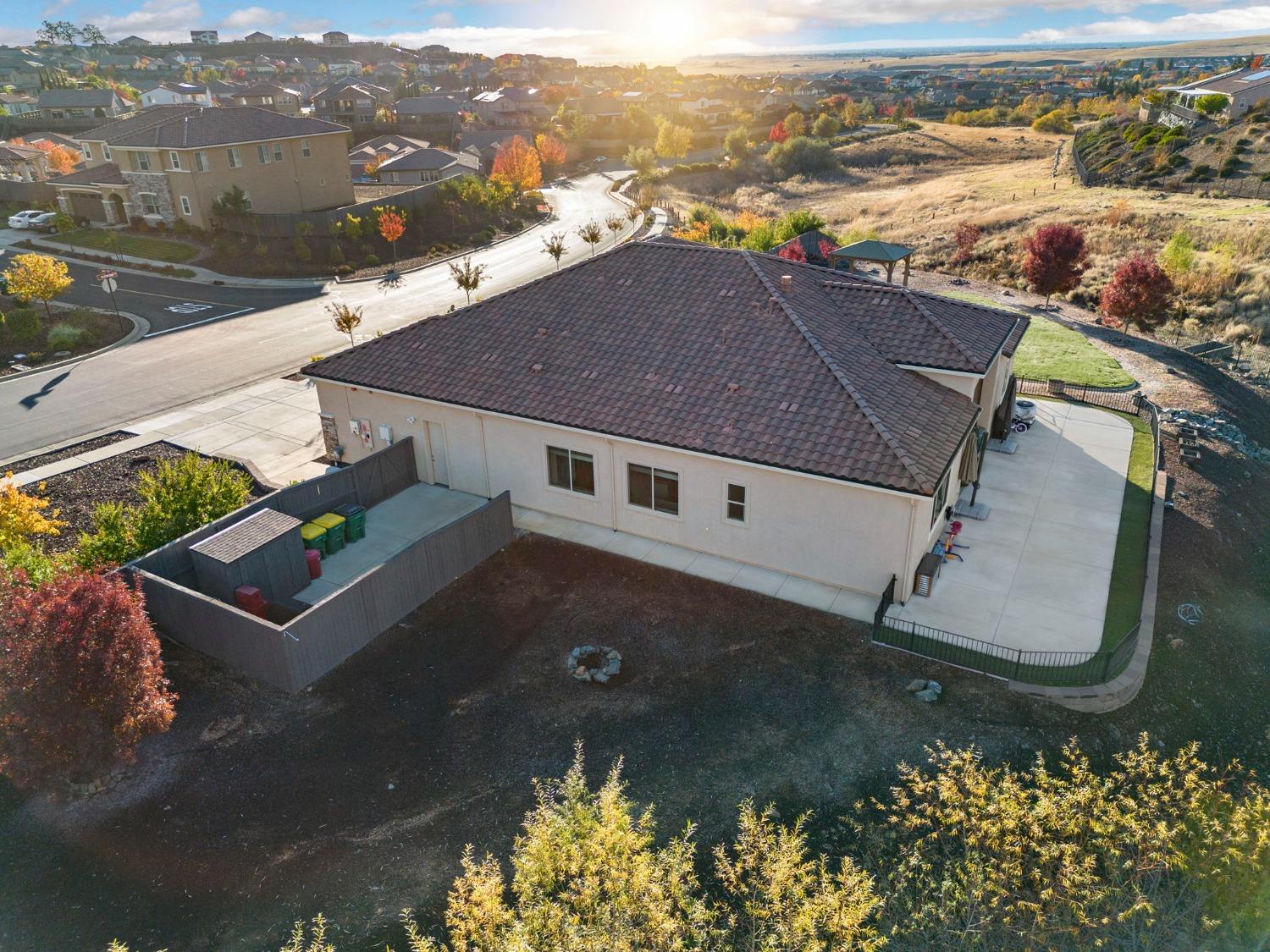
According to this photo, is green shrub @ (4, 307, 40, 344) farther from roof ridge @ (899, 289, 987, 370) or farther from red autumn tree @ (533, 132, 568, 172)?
red autumn tree @ (533, 132, 568, 172)

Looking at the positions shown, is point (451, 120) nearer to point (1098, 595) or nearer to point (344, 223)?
point (344, 223)

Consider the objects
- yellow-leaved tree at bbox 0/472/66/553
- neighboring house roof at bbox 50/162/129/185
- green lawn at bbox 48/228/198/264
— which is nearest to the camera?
yellow-leaved tree at bbox 0/472/66/553

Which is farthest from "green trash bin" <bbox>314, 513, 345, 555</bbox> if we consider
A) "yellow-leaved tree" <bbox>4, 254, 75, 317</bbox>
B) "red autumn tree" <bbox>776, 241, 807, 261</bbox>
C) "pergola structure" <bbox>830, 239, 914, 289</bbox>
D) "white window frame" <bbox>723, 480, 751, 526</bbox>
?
"red autumn tree" <bbox>776, 241, 807, 261</bbox>

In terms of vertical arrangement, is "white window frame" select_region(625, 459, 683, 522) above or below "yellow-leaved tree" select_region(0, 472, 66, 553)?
below

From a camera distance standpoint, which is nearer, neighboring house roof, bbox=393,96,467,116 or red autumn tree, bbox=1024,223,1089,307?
red autumn tree, bbox=1024,223,1089,307

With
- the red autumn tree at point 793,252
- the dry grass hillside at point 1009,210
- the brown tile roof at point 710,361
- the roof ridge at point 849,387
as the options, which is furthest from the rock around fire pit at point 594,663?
the dry grass hillside at point 1009,210

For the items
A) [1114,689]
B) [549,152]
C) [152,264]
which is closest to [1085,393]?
[1114,689]

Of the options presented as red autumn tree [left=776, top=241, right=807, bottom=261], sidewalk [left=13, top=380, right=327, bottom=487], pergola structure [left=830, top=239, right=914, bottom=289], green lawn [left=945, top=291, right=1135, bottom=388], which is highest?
pergola structure [left=830, top=239, right=914, bottom=289]

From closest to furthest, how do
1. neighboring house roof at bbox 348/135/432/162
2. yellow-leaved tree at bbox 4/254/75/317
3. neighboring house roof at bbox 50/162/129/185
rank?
1. yellow-leaved tree at bbox 4/254/75/317
2. neighboring house roof at bbox 50/162/129/185
3. neighboring house roof at bbox 348/135/432/162
